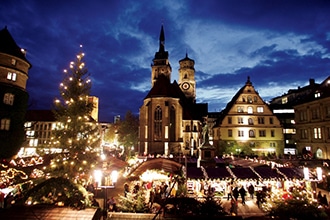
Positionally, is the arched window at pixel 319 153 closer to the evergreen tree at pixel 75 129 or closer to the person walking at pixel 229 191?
the person walking at pixel 229 191

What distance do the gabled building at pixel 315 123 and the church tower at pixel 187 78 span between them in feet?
144

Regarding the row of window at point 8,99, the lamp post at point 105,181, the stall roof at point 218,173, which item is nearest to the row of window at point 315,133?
the stall roof at point 218,173

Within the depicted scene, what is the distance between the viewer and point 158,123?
53.0m

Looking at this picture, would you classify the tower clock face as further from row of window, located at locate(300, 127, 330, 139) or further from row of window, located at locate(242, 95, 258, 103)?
row of window, located at locate(300, 127, 330, 139)

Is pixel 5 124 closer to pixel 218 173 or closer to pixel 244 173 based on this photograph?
pixel 218 173

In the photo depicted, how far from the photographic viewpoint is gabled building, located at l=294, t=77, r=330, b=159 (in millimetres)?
34406

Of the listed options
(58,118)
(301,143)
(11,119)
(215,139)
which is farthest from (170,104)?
(58,118)

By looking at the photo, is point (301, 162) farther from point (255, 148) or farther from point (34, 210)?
point (34, 210)

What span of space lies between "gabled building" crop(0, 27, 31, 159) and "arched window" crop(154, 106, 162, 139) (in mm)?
27817

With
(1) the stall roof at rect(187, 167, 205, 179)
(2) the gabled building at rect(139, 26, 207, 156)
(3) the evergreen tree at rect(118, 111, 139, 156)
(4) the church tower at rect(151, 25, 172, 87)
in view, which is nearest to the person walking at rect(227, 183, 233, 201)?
(1) the stall roof at rect(187, 167, 205, 179)

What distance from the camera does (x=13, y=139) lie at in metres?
29.7

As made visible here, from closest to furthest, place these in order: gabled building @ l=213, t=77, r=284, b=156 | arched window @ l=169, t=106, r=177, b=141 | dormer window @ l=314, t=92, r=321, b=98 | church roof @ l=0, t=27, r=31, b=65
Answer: church roof @ l=0, t=27, r=31, b=65 → dormer window @ l=314, t=92, r=321, b=98 → gabled building @ l=213, t=77, r=284, b=156 → arched window @ l=169, t=106, r=177, b=141

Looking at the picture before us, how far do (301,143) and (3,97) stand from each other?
1936 inches

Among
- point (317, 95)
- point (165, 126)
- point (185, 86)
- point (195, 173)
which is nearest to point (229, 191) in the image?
point (195, 173)
